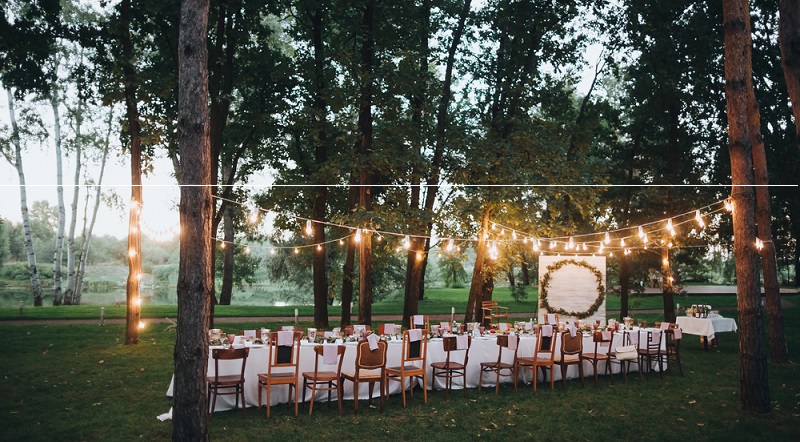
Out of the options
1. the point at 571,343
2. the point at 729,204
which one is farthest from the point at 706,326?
the point at 729,204

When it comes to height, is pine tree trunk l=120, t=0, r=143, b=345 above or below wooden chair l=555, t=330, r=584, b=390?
above

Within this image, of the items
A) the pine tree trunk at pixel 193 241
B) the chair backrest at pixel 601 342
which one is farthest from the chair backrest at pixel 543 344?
the pine tree trunk at pixel 193 241

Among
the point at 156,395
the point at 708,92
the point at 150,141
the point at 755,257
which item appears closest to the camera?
the point at 755,257

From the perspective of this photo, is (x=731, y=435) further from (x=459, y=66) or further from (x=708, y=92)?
(x=459, y=66)

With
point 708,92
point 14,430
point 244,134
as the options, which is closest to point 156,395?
point 14,430

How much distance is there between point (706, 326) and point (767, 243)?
3.28 m

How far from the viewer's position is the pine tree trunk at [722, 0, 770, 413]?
25.1ft

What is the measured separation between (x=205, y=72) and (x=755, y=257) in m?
7.53

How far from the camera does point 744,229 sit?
25.3ft

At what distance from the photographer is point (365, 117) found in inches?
563

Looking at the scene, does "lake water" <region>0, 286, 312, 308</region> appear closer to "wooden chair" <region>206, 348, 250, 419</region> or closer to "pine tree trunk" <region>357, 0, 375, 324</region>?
"pine tree trunk" <region>357, 0, 375, 324</region>

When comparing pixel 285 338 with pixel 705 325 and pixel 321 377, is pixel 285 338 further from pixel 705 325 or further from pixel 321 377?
pixel 705 325

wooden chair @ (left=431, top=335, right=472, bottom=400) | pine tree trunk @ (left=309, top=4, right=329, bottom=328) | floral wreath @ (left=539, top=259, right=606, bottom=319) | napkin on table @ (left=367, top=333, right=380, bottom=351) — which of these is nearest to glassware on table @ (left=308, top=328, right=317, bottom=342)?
napkin on table @ (left=367, top=333, right=380, bottom=351)

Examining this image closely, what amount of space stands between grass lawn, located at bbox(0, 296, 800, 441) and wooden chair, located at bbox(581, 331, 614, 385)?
1.16 ft
